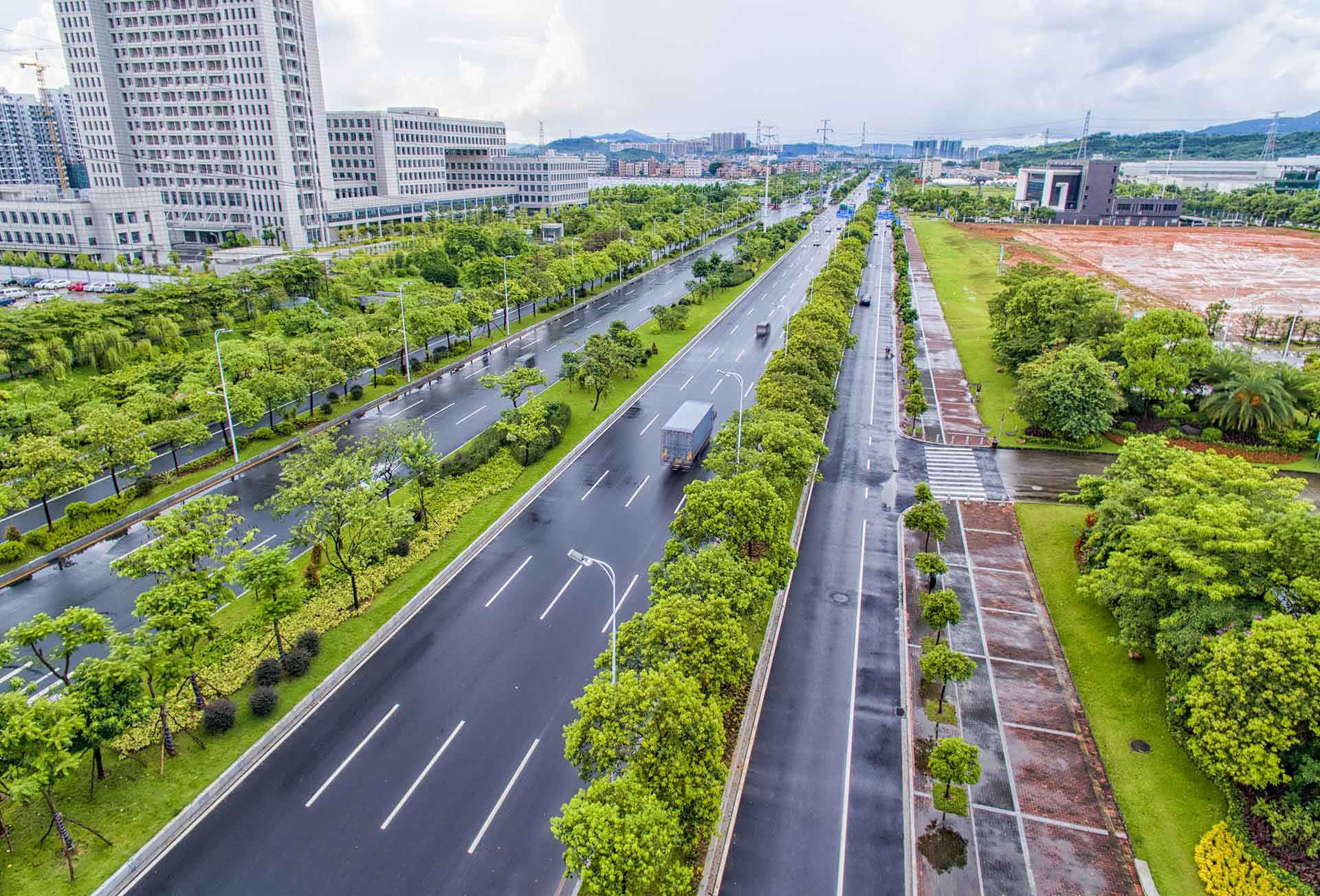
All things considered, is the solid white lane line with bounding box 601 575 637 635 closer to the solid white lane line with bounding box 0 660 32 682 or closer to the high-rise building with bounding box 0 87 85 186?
the solid white lane line with bounding box 0 660 32 682

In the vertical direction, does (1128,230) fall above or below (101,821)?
above

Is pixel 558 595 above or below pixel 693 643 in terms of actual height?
below

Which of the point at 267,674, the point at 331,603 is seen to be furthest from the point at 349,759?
the point at 331,603

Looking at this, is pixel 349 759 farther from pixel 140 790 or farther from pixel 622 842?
pixel 622 842

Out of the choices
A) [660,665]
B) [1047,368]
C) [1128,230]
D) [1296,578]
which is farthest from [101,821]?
[1128,230]

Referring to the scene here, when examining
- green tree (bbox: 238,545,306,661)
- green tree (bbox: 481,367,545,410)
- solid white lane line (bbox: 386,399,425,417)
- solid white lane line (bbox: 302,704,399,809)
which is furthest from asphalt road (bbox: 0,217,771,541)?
solid white lane line (bbox: 302,704,399,809)

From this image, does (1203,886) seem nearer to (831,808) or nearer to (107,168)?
Result: (831,808)

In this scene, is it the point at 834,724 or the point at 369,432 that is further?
the point at 369,432
